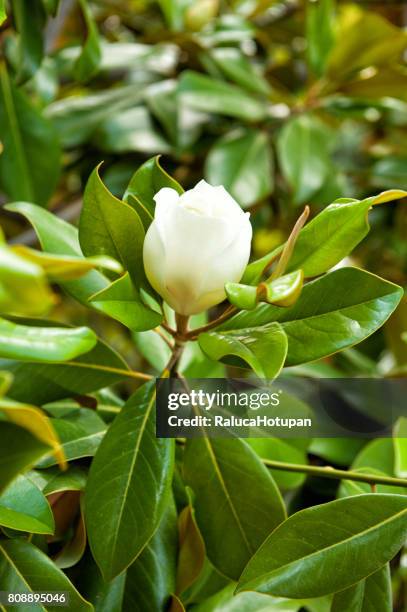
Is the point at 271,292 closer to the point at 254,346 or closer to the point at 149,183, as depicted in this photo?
the point at 254,346

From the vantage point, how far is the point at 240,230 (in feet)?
1.46

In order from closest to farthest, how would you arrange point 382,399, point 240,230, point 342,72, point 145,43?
point 240,230, point 382,399, point 342,72, point 145,43

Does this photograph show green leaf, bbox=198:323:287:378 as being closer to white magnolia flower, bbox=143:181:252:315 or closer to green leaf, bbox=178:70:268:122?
white magnolia flower, bbox=143:181:252:315

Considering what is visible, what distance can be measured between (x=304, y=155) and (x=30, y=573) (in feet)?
2.45

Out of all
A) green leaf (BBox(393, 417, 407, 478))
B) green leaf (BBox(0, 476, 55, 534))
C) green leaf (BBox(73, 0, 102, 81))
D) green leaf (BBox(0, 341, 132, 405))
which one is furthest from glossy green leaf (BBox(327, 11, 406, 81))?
green leaf (BBox(0, 476, 55, 534))

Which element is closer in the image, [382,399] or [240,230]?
[240,230]

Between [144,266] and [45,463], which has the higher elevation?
[144,266]

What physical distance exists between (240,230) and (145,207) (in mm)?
82

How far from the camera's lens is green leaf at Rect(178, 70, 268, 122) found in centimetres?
98

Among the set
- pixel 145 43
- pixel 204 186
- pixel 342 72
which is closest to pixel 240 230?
pixel 204 186

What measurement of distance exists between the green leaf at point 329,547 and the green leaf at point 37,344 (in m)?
0.20

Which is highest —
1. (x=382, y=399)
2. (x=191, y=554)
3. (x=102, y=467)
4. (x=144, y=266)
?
(x=144, y=266)

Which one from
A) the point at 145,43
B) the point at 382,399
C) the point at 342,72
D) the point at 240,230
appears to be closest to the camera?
the point at 240,230

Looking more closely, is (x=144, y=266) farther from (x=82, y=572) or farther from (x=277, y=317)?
(x=82, y=572)
